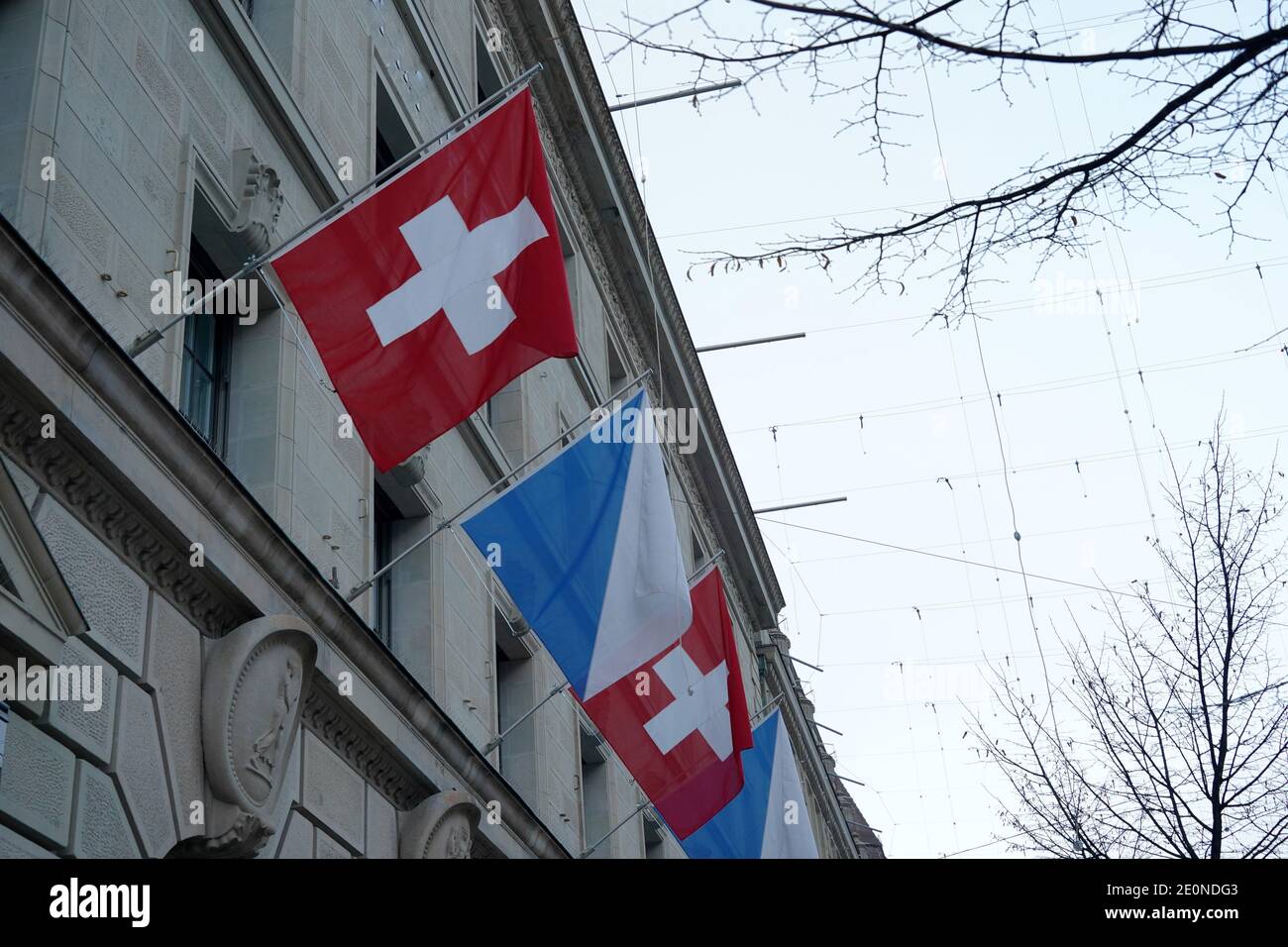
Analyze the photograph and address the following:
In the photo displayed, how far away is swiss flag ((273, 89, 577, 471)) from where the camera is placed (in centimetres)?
1015

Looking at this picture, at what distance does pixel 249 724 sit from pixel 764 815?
33.8 ft

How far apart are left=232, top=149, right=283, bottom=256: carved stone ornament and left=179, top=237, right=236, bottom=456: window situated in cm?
37

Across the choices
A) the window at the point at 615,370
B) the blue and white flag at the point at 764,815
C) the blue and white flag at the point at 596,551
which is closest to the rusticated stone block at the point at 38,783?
the blue and white flag at the point at 596,551

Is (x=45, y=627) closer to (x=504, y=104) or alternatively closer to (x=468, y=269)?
(x=468, y=269)

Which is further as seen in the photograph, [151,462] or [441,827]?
[441,827]

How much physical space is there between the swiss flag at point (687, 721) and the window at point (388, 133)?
5847 millimetres

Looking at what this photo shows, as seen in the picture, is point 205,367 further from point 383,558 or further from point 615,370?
point 615,370

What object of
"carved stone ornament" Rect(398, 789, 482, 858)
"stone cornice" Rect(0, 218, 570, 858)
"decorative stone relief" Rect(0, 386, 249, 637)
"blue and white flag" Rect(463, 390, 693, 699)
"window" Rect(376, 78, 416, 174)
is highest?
"window" Rect(376, 78, 416, 174)

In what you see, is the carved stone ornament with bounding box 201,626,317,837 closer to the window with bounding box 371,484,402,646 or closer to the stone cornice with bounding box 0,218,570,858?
the stone cornice with bounding box 0,218,570,858

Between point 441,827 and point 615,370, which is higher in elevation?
point 615,370

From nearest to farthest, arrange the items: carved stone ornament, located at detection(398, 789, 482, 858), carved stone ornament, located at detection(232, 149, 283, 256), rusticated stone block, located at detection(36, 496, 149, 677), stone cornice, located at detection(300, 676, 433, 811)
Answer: rusticated stone block, located at detection(36, 496, 149, 677), stone cornice, located at detection(300, 676, 433, 811), carved stone ornament, located at detection(232, 149, 283, 256), carved stone ornament, located at detection(398, 789, 482, 858)

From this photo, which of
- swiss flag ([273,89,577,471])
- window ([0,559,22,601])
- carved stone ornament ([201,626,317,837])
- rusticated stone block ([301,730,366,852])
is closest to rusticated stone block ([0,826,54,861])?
window ([0,559,22,601])

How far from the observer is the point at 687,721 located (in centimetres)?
1461

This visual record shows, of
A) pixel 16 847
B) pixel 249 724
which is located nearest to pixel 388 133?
pixel 249 724
